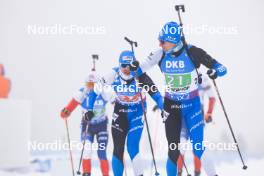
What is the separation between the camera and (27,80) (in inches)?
351

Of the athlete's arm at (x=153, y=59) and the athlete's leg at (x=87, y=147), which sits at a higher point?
the athlete's arm at (x=153, y=59)

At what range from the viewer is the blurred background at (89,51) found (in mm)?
8094

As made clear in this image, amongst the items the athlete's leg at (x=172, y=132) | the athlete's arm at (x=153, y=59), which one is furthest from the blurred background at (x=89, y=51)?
the athlete's leg at (x=172, y=132)

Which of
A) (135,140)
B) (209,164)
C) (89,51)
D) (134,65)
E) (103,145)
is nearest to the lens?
(209,164)

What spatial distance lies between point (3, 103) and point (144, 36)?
9.70 feet

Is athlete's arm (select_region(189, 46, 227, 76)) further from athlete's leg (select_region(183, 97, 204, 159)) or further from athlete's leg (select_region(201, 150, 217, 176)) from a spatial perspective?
athlete's leg (select_region(201, 150, 217, 176))

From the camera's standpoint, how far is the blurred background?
8.09 m

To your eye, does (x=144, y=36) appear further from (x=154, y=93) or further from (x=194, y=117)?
(x=194, y=117)

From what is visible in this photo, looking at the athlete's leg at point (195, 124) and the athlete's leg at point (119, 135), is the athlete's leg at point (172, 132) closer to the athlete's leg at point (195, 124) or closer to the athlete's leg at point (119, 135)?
the athlete's leg at point (195, 124)

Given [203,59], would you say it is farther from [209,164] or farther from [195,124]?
[209,164]

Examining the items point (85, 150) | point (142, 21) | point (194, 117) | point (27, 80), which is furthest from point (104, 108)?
point (27, 80)

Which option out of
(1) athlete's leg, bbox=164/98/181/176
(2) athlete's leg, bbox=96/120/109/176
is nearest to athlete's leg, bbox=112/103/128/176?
(1) athlete's leg, bbox=164/98/181/176

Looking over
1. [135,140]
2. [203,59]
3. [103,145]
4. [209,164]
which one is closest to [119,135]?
[135,140]

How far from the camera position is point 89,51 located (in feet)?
28.0
